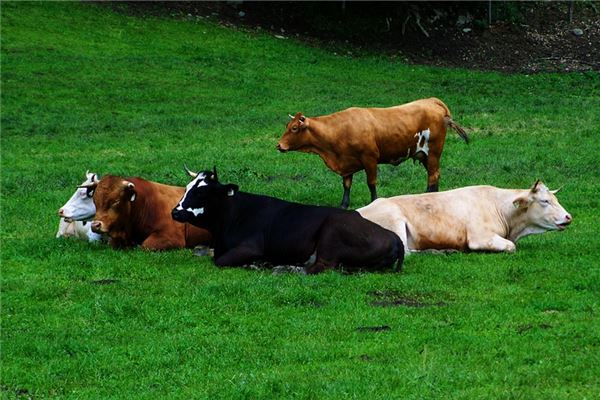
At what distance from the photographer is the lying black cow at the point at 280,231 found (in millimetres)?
13508

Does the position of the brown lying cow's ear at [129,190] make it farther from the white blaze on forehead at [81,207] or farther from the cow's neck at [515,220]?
the cow's neck at [515,220]

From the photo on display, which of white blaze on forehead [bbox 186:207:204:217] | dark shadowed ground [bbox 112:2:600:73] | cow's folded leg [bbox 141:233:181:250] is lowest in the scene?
dark shadowed ground [bbox 112:2:600:73]

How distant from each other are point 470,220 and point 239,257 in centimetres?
304

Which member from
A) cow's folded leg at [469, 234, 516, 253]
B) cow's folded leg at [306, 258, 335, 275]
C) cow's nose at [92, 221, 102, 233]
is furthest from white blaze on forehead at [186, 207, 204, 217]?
cow's folded leg at [469, 234, 516, 253]

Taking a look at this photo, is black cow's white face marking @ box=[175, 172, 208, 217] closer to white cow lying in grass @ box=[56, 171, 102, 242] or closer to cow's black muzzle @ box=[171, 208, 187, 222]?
cow's black muzzle @ box=[171, 208, 187, 222]

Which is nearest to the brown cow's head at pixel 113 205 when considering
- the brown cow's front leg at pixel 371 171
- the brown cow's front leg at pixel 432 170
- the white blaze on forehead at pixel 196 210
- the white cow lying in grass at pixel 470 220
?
the white blaze on forehead at pixel 196 210

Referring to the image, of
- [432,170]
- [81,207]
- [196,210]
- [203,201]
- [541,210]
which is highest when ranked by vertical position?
[541,210]

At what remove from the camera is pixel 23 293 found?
12.9 meters

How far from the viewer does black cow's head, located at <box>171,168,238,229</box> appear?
47.4ft

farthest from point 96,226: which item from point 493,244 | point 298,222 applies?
point 493,244

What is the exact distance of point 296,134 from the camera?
1847 cm

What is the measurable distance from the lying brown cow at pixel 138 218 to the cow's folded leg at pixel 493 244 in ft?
11.8

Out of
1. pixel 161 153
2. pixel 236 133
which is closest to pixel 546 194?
pixel 161 153

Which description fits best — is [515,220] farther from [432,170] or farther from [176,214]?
[176,214]
